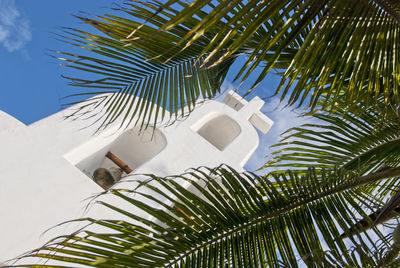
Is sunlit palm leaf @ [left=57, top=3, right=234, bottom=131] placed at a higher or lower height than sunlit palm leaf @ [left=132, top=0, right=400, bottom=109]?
higher

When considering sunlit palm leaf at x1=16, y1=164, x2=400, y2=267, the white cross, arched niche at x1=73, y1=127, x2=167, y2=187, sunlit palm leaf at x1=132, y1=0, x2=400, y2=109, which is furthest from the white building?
sunlit palm leaf at x1=132, y1=0, x2=400, y2=109

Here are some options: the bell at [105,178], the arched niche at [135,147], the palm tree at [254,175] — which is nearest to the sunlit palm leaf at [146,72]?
the palm tree at [254,175]

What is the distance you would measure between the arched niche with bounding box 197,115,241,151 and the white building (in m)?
0.18

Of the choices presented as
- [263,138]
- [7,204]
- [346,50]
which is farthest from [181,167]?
[346,50]

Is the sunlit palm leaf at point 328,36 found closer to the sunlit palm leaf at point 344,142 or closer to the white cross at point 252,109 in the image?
the sunlit palm leaf at point 344,142

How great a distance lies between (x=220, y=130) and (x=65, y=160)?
454 cm

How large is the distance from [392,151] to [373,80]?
0.98 metres

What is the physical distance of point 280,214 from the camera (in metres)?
1.72

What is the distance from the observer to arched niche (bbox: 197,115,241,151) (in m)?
8.97

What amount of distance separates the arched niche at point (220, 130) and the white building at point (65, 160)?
0.60ft

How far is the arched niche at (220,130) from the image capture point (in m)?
8.97

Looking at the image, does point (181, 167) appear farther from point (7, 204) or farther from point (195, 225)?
point (195, 225)

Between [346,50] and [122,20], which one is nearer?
[346,50]

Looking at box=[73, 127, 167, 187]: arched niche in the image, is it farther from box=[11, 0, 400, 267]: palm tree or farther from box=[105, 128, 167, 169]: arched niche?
box=[11, 0, 400, 267]: palm tree
